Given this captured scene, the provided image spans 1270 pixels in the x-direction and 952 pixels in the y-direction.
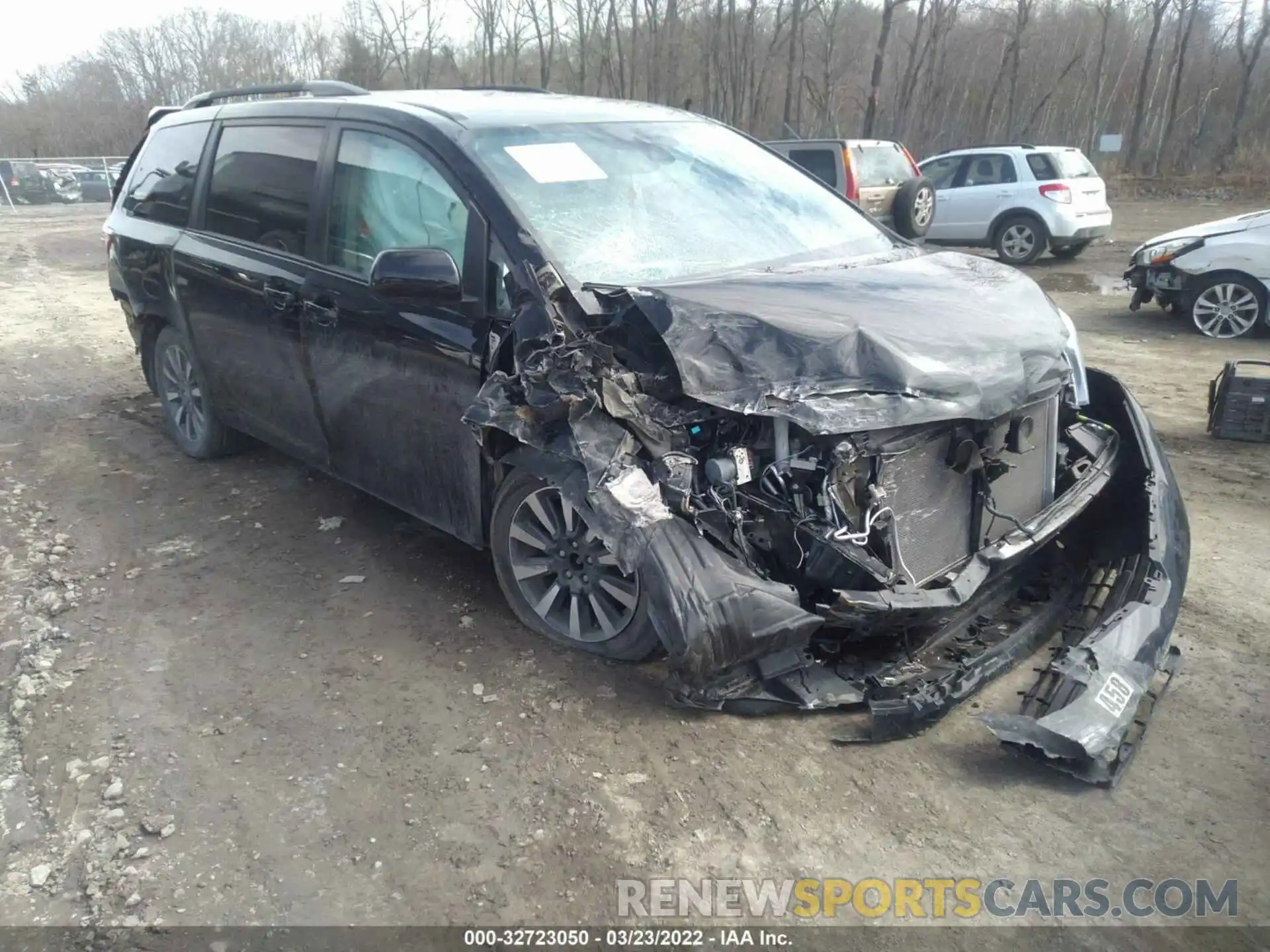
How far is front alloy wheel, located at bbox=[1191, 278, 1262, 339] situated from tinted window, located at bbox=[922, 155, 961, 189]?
6.32 meters

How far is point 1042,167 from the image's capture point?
14.2 meters

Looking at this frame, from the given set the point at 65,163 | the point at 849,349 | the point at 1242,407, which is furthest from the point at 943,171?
the point at 65,163

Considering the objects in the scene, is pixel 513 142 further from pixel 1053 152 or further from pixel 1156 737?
pixel 1053 152

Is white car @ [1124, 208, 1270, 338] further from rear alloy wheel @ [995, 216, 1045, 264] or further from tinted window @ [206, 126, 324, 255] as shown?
tinted window @ [206, 126, 324, 255]

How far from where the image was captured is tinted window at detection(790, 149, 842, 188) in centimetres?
1232

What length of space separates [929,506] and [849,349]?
0.63 meters

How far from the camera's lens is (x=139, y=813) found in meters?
2.82

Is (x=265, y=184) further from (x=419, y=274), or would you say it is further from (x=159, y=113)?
(x=159, y=113)

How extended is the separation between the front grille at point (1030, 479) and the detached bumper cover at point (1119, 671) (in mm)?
407

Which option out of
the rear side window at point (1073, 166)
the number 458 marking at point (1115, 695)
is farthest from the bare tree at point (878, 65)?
the number 458 marking at point (1115, 695)

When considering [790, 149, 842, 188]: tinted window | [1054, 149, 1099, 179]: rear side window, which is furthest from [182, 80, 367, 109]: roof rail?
[1054, 149, 1099, 179]: rear side window

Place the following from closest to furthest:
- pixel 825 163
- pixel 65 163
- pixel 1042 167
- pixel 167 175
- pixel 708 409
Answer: pixel 708 409 → pixel 167 175 → pixel 825 163 → pixel 1042 167 → pixel 65 163

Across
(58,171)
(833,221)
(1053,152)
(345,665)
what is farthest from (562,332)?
(58,171)

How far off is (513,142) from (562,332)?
109cm
